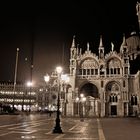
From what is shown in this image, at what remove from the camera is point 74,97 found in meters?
71.3

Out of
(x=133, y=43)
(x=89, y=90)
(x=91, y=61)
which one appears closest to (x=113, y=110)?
(x=89, y=90)

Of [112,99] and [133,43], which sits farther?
[133,43]

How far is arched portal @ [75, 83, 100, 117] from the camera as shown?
71.6 m

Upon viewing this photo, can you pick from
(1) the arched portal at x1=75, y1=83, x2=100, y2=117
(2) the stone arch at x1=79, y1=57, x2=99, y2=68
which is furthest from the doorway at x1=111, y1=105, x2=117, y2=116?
(2) the stone arch at x1=79, y1=57, x2=99, y2=68

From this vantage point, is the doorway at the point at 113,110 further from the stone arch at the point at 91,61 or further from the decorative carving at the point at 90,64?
the stone arch at the point at 91,61

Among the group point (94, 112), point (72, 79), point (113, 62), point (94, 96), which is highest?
point (113, 62)

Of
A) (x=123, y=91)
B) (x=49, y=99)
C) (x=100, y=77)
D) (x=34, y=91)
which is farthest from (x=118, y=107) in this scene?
(x=34, y=91)

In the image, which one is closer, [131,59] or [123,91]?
[123,91]

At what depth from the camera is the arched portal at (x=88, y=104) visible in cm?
7162

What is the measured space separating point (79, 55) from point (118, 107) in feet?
61.6

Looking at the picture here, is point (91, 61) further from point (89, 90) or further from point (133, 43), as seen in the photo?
point (133, 43)

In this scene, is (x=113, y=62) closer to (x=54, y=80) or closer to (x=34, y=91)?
(x=54, y=80)

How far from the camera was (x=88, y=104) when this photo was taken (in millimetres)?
73062

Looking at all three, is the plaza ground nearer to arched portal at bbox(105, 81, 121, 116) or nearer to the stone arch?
arched portal at bbox(105, 81, 121, 116)
